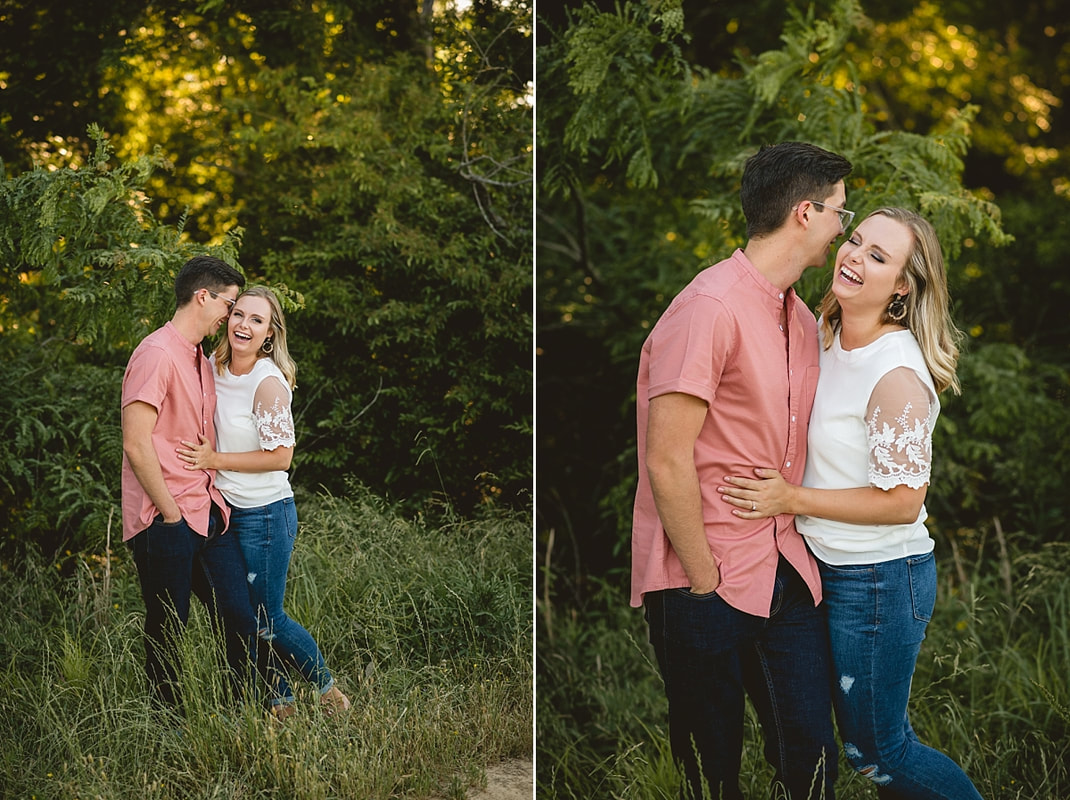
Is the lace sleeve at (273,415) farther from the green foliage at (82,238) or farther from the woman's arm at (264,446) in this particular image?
the green foliage at (82,238)

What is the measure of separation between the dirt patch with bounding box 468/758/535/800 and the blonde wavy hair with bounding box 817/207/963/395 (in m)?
1.43

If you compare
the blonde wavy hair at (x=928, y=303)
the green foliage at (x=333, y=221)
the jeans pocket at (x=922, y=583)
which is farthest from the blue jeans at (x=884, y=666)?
the green foliage at (x=333, y=221)

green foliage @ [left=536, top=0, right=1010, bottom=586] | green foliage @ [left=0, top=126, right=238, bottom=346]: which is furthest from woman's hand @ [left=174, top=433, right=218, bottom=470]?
green foliage @ [left=536, top=0, right=1010, bottom=586]

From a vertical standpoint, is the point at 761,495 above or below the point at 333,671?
above

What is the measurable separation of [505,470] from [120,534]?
0.97 metres

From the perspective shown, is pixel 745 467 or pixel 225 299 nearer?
pixel 745 467

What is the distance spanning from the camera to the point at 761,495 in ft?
5.94

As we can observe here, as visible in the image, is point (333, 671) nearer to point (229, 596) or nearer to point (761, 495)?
point (229, 596)

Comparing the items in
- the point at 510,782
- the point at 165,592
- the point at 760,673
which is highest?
the point at 165,592

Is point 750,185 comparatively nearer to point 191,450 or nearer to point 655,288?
point 191,450

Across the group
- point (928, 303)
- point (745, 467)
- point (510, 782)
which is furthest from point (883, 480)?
point (510, 782)

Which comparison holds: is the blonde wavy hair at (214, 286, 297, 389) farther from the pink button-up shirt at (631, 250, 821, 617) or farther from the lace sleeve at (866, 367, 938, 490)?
the lace sleeve at (866, 367, 938, 490)

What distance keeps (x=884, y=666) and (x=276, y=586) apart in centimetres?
139

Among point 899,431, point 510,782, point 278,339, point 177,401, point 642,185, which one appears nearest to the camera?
point 899,431
